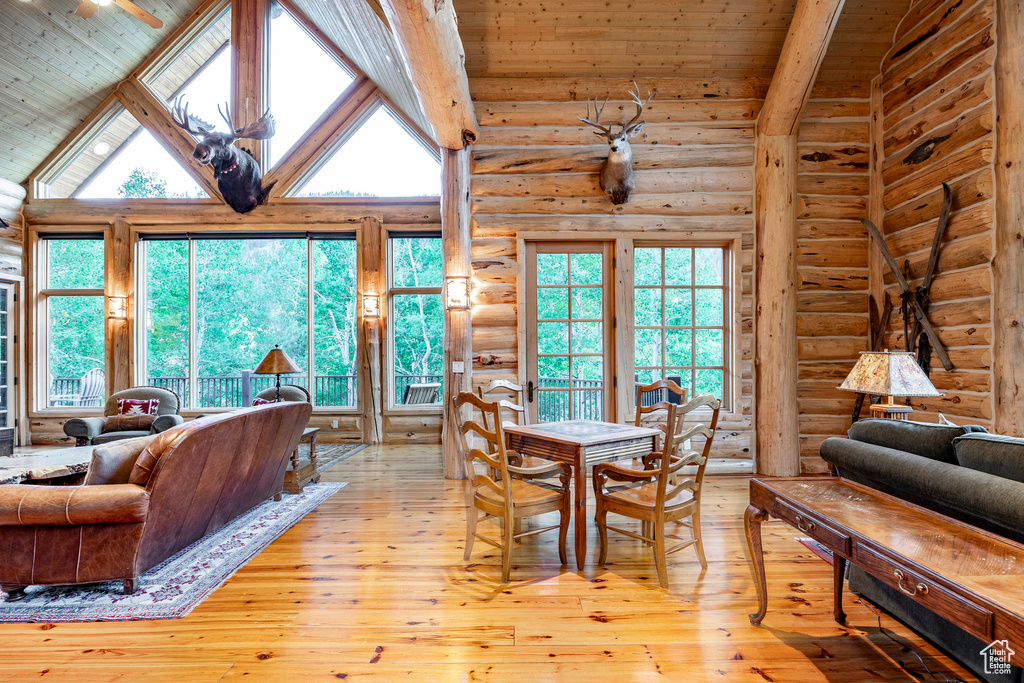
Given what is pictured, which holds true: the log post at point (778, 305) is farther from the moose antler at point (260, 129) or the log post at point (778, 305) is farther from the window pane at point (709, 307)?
the moose antler at point (260, 129)

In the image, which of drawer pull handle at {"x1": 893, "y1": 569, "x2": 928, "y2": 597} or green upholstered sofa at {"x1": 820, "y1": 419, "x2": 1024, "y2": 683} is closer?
drawer pull handle at {"x1": 893, "y1": 569, "x2": 928, "y2": 597}

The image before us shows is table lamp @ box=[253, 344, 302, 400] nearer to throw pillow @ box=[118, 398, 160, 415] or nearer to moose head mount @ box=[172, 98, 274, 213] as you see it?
throw pillow @ box=[118, 398, 160, 415]

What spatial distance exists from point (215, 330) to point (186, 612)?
242 inches

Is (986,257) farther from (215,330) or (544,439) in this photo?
(215,330)

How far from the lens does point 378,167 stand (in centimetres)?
786

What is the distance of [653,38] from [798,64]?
1.39m

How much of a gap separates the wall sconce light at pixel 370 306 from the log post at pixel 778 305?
16.5 feet

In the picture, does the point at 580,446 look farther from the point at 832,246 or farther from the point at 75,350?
the point at 75,350

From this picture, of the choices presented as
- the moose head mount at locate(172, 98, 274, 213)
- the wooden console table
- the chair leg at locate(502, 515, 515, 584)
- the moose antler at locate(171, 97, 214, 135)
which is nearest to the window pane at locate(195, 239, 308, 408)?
the moose head mount at locate(172, 98, 274, 213)

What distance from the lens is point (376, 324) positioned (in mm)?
7691

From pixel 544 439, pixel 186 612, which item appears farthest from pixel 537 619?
pixel 186 612

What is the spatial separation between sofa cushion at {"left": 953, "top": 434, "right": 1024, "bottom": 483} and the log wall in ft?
12.6

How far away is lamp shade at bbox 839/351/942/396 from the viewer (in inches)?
114

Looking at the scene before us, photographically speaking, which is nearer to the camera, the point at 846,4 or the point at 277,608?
the point at 277,608
